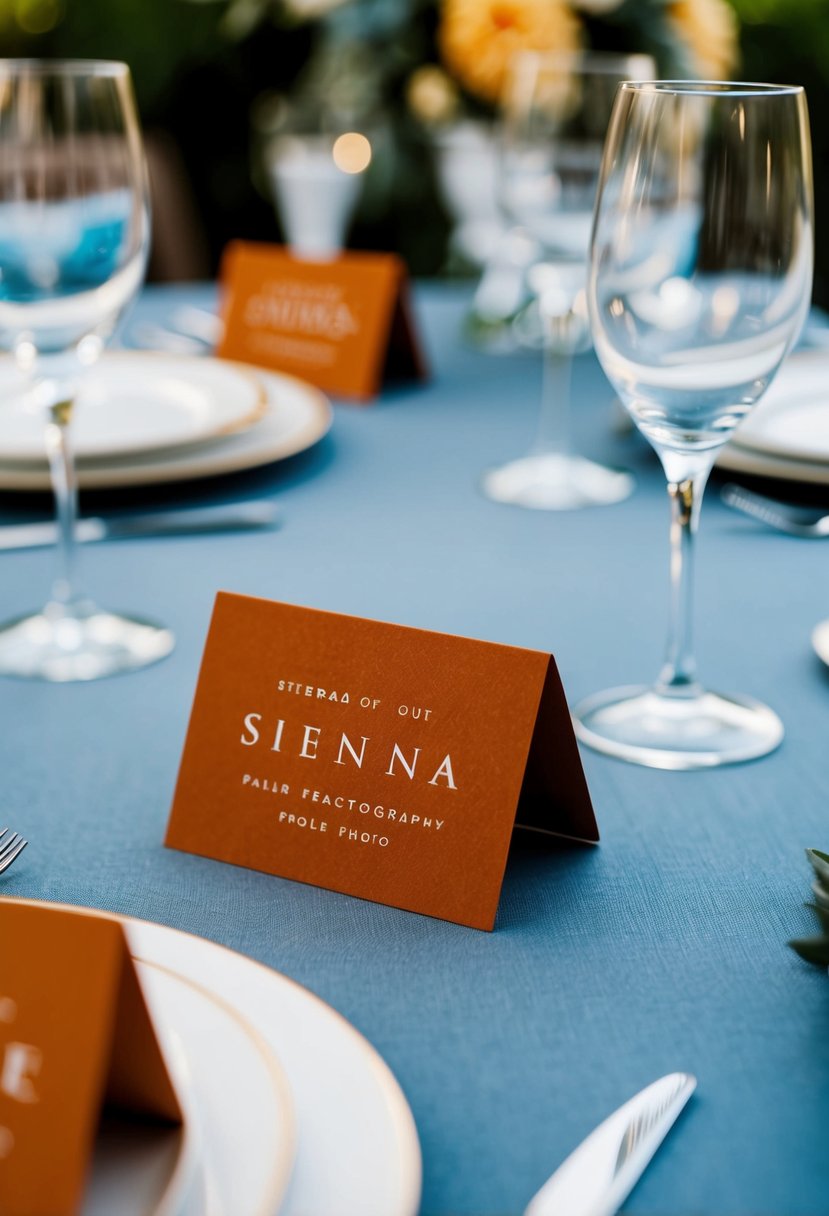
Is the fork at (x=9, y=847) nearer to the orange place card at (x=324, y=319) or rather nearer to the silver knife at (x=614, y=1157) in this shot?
the silver knife at (x=614, y=1157)

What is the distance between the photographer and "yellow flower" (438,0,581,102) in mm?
1606

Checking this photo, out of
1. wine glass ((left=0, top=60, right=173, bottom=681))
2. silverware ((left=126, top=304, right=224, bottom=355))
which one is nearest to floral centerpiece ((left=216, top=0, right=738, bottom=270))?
silverware ((left=126, top=304, right=224, bottom=355))

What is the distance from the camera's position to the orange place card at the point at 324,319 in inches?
53.6

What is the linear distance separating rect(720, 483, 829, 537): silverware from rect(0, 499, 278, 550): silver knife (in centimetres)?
35

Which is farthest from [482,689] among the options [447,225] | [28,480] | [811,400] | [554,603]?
[447,225]

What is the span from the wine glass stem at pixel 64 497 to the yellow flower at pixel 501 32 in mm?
1019

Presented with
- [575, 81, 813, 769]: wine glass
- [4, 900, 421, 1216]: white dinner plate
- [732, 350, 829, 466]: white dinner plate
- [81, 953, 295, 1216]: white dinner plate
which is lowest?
[732, 350, 829, 466]: white dinner plate

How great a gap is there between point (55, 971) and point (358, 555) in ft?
2.15

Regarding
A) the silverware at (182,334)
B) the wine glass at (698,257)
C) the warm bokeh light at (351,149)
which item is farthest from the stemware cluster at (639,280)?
the warm bokeh light at (351,149)

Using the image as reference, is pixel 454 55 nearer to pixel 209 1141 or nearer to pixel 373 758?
pixel 373 758

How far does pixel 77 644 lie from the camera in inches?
32.1

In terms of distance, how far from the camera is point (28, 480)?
1016mm

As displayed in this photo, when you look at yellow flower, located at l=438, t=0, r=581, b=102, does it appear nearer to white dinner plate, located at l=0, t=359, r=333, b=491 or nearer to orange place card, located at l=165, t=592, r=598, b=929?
white dinner plate, located at l=0, t=359, r=333, b=491

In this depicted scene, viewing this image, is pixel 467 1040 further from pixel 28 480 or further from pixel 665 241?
pixel 28 480
